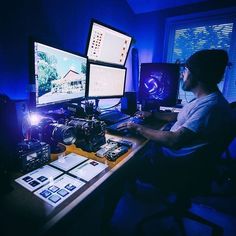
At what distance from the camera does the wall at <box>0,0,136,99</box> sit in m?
1.21

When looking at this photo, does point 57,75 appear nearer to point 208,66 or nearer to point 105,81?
point 105,81

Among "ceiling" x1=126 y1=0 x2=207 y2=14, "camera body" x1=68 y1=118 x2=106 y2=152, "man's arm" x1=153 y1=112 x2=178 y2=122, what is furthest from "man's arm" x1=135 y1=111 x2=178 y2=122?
"ceiling" x1=126 y1=0 x2=207 y2=14

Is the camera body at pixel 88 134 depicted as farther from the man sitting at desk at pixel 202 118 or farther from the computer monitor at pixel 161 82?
the computer monitor at pixel 161 82

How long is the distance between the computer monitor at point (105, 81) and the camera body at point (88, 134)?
650 mm

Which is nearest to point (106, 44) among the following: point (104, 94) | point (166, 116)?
point (104, 94)

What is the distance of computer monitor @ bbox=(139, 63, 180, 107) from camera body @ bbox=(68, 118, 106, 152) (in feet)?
4.31

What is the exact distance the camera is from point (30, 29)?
4.42 ft

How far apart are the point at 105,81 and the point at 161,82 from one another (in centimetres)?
83

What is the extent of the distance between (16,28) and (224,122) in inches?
54.9

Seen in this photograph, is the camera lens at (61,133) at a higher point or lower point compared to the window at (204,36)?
lower

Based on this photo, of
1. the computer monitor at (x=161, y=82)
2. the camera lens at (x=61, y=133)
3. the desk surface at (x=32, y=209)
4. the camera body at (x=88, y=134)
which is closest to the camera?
the desk surface at (x=32, y=209)

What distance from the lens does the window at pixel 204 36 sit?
8.43 ft

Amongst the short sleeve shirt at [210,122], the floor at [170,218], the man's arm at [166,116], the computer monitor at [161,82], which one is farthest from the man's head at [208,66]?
the floor at [170,218]

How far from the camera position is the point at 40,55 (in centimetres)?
102
